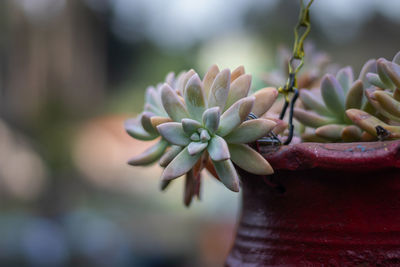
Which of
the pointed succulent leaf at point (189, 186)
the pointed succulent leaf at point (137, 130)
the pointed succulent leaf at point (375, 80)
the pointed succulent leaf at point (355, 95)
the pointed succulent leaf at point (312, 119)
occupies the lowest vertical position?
the pointed succulent leaf at point (189, 186)

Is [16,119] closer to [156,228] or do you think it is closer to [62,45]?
[62,45]

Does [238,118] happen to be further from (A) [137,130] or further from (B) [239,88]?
(A) [137,130]

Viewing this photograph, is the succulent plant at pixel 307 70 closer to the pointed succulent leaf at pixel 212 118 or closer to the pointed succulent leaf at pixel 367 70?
the pointed succulent leaf at pixel 367 70

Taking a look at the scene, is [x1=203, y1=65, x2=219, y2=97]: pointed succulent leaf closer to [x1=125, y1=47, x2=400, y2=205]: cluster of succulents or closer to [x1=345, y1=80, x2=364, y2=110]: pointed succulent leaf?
[x1=125, y1=47, x2=400, y2=205]: cluster of succulents

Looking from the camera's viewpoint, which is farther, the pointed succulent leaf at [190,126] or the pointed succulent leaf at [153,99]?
the pointed succulent leaf at [153,99]

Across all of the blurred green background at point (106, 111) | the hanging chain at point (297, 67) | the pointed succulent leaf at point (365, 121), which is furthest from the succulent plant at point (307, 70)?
the blurred green background at point (106, 111)

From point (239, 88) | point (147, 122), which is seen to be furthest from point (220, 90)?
point (147, 122)

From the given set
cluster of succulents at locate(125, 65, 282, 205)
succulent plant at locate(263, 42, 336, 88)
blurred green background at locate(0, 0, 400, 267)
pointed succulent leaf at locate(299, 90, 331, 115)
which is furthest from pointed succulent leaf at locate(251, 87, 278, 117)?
blurred green background at locate(0, 0, 400, 267)
